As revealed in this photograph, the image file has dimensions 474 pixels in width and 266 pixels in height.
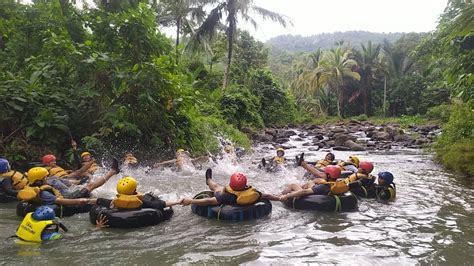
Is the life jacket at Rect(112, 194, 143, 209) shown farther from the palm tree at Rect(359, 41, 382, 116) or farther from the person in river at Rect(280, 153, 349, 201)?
the palm tree at Rect(359, 41, 382, 116)

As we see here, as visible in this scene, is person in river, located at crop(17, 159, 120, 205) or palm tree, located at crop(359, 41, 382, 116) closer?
person in river, located at crop(17, 159, 120, 205)

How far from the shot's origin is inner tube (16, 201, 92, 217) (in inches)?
283

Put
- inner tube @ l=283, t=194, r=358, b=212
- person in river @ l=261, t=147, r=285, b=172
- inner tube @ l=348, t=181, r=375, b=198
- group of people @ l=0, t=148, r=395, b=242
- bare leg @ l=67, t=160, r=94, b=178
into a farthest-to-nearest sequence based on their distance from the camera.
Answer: person in river @ l=261, t=147, r=285, b=172
bare leg @ l=67, t=160, r=94, b=178
inner tube @ l=348, t=181, r=375, b=198
inner tube @ l=283, t=194, r=358, b=212
group of people @ l=0, t=148, r=395, b=242

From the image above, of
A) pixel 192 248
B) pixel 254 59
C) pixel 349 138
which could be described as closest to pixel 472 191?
pixel 192 248

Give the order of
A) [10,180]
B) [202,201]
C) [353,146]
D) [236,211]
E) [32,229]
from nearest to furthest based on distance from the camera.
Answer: [32,229] < [236,211] < [202,201] < [10,180] < [353,146]

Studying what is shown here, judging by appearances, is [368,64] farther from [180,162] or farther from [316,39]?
[316,39]

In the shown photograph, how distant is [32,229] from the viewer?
6012 mm

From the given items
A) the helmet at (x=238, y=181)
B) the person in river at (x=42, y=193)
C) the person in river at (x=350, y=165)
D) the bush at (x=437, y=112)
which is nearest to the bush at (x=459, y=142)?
the person in river at (x=350, y=165)

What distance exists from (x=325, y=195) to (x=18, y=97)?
7.91m

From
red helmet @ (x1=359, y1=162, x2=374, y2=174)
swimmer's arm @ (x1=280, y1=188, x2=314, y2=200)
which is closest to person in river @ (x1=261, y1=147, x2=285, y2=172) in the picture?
red helmet @ (x1=359, y1=162, x2=374, y2=174)

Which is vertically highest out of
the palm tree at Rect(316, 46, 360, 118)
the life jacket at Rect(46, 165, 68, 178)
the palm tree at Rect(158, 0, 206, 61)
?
the palm tree at Rect(158, 0, 206, 61)

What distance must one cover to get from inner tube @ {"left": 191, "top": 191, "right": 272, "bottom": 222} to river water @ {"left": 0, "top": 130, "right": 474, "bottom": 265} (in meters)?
0.15

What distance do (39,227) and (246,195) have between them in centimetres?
331

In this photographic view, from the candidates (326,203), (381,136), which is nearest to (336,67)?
(381,136)
